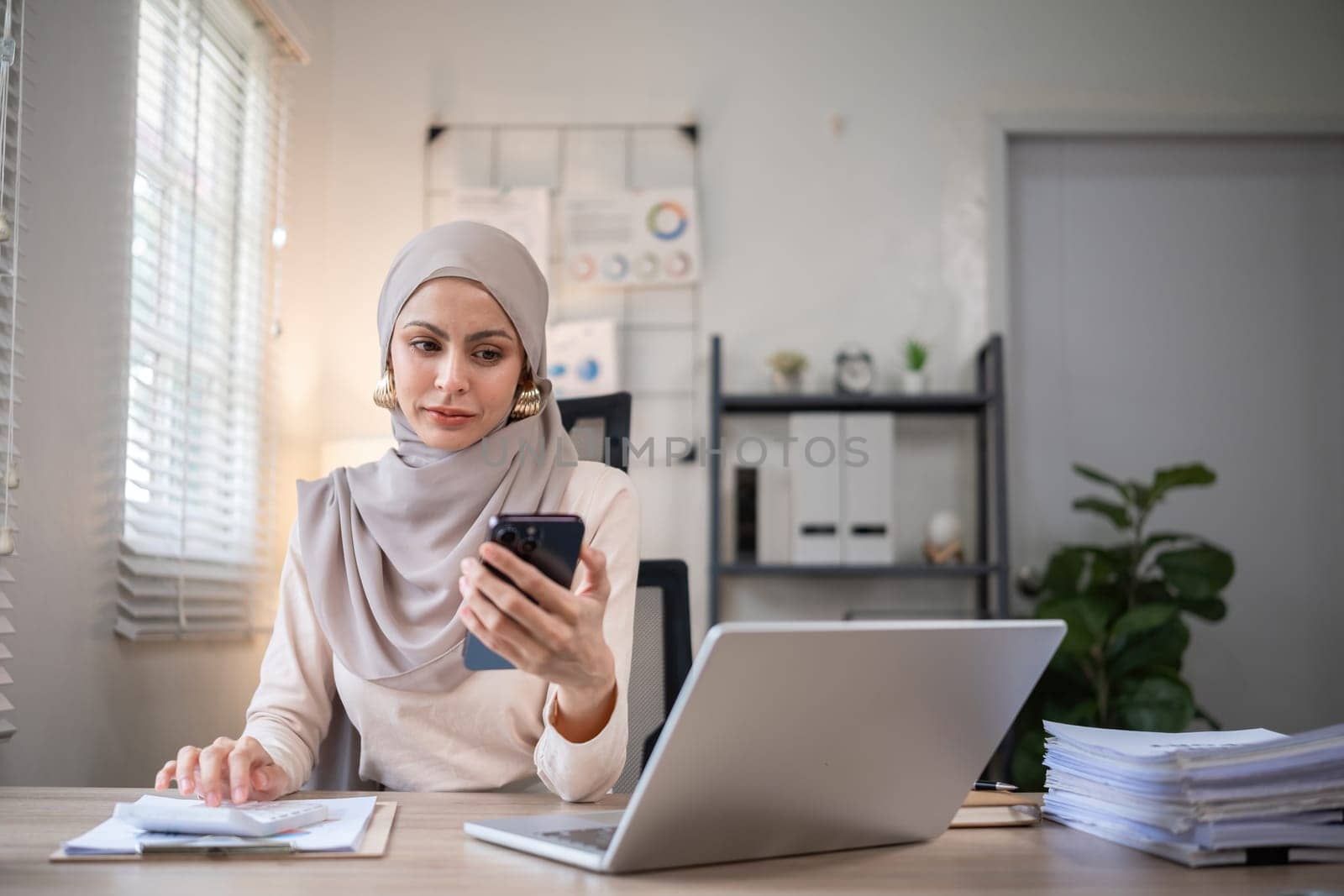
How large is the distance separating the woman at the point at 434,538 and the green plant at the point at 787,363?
5.32 ft

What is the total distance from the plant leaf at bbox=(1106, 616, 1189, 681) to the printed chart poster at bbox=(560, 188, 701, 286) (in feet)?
4.72

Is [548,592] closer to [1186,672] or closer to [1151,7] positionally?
[1186,672]

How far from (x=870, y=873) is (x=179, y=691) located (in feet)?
5.60

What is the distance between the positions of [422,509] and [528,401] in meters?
0.20

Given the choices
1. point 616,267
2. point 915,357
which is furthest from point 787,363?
point 616,267

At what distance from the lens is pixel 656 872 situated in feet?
→ 2.61

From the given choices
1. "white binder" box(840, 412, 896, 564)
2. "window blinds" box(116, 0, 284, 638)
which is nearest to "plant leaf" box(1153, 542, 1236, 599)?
"white binder" box(840, 412, 896, 564)

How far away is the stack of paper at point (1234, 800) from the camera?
0.86 metres

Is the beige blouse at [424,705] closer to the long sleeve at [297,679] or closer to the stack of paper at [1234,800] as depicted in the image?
the long sleeve at [297,679]

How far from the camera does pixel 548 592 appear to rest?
877 mm

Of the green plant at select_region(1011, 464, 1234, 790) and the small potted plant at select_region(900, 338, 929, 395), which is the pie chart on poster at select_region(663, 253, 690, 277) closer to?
the small potted plant at select_region(900, 338, 929, 395)

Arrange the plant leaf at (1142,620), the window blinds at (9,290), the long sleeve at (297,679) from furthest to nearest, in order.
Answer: the plant leaf at (1142,620) < the window blinds at (9,290) < the long sleeve at (297,679)

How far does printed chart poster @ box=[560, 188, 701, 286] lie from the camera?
3.23 metres

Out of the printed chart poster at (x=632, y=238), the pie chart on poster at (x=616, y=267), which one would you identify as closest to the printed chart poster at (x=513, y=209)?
the printed chart poster at (x=632, y=238)
